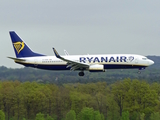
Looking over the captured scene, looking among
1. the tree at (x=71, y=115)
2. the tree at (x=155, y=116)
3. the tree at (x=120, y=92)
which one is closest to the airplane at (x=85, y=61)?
the tree at (x=71, y=115)

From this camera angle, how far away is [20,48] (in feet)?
277

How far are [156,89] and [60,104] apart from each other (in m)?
20.1

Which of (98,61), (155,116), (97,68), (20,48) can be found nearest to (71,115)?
(155,116)

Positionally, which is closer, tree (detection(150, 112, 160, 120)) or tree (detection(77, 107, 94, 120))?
tree (detection(77, 107, 94, 120))

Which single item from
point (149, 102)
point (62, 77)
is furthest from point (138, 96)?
point (62, 77)

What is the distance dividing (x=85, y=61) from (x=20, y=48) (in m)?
11.8

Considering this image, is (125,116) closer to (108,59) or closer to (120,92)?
(120,92)

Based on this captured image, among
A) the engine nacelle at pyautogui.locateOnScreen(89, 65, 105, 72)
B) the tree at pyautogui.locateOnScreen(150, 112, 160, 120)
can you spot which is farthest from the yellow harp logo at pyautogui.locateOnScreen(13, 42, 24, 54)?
the tree at pyautogui.locateOnScreen(150, 112, 160, 120)

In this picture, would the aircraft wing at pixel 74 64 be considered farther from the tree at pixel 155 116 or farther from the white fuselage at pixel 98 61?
the tree at pixel 155 116

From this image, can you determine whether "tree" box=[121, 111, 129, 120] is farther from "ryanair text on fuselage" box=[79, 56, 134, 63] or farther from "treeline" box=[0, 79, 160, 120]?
"ryanair text on fuselage" box=[79, 56, 134, 63]

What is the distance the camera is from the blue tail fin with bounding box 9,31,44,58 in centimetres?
8356

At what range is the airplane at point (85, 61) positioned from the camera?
77.6 metres

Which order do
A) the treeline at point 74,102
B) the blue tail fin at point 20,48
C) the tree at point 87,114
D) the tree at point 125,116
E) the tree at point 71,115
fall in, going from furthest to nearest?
the treeline at point 74,102 < the tree at point 125,116 < the tree at point 71,115 < the tree at point 87,114 < the blue tail fin at point 20,48

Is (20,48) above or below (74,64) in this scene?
above
